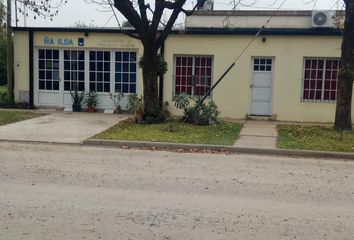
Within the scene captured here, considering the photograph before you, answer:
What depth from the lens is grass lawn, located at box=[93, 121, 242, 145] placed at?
12.5m

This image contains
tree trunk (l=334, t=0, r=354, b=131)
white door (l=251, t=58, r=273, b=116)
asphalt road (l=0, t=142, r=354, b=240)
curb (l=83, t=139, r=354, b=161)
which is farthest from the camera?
white door (l=251, t=58, r=273, b=116)

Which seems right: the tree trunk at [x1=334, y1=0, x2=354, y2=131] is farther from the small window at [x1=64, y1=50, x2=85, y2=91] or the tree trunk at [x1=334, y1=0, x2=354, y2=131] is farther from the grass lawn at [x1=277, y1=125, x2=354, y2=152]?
the small window at [x1=64, y1=50, x2=85, y2=91]

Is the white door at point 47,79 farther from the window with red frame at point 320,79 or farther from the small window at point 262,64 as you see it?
the window with red frame at point 320,79

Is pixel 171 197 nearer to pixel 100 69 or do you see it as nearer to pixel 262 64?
pixel 262 64

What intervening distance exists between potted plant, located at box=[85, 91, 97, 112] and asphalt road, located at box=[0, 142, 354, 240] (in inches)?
335

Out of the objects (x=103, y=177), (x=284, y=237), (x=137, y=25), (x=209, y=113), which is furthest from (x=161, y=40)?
(x=284, y=237)

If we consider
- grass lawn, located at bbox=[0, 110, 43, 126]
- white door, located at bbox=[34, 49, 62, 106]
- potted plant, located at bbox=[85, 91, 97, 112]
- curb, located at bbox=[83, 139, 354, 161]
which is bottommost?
curb, located at bbox=[83, 139, 354, 161]

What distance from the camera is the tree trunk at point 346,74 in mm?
14141

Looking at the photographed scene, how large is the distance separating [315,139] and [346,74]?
251cm

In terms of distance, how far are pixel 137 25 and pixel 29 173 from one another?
8.00 meters

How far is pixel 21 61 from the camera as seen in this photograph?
1973 cm

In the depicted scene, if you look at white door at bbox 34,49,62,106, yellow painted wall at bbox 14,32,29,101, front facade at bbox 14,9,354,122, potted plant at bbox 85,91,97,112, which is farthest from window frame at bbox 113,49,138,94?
yellow painted wall at bbox 14,32,29,101

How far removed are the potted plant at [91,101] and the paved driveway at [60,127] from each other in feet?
2.98

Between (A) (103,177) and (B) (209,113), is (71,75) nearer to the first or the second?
(B) (209,113)
